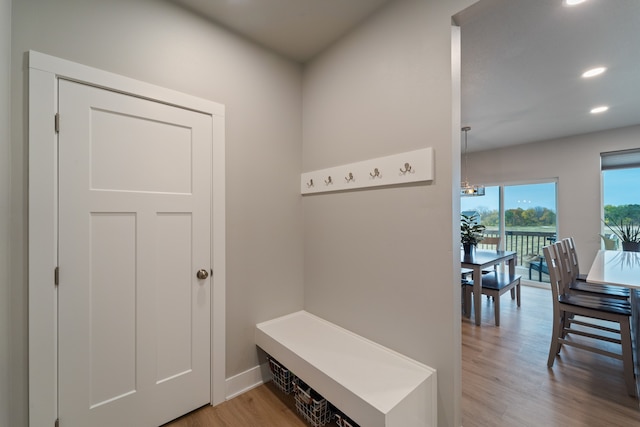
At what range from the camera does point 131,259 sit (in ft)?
4.99

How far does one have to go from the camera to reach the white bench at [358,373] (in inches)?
49.7

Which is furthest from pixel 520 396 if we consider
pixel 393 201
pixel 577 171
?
pixel 577 171

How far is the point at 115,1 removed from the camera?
4.84 feet

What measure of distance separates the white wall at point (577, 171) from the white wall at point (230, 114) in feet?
A: 16.0

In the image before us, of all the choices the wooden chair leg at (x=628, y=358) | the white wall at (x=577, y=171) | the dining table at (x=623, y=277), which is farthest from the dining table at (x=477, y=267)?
Answer: the white wall at (x=577, y=171)

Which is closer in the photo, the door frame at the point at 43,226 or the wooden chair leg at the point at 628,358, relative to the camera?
the door frame at the point at 43,226

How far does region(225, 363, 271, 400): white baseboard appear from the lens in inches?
74.2

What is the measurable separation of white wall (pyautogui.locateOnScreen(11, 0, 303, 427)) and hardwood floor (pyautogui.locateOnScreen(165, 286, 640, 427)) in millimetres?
319

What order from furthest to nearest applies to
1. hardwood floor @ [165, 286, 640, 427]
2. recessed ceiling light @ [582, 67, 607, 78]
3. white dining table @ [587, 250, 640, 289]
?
recessed ceiling light @ [582, 67, 607, 78], hardwood floor @ [165, 286, 640, 427], white dining table @ [587, 250, 640, 289]

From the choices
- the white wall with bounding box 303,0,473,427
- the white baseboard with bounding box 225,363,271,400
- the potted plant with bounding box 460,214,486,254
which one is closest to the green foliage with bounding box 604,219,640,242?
the potted plant with bounding box 460,214,486,254

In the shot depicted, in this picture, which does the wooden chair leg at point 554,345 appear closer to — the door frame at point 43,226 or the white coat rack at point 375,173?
the white coat rack at point 375,173

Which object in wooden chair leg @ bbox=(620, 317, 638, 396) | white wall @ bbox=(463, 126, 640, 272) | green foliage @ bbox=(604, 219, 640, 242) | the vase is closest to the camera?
wooden chair leg @ bbox=(620, 317, 638, 396)

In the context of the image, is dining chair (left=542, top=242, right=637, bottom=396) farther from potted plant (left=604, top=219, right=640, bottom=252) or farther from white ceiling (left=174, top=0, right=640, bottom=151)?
potted plant (left=604, top=219, right=640, bottom=252)

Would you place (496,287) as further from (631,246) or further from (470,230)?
(631,246)
